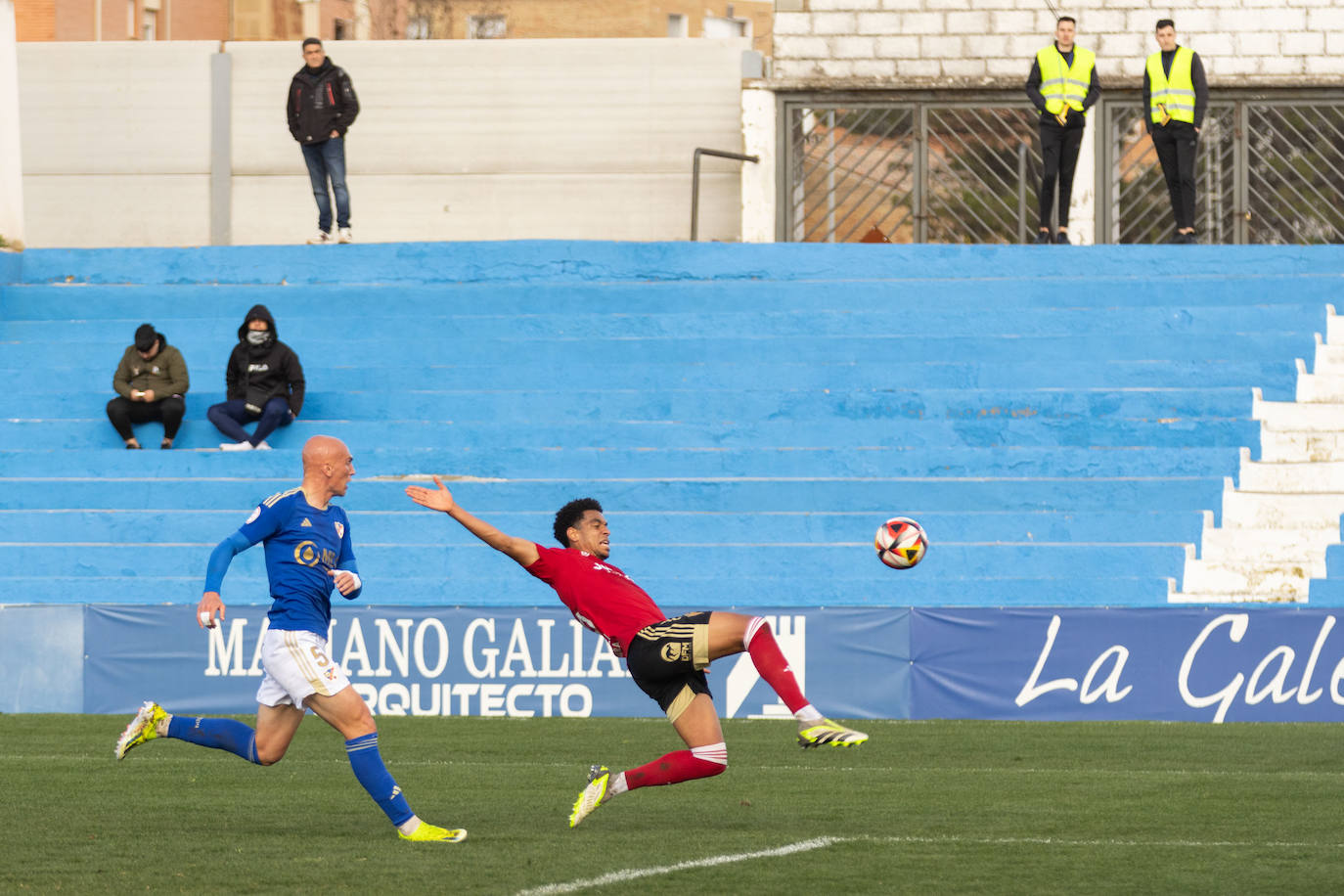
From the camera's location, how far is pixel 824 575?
631 inches

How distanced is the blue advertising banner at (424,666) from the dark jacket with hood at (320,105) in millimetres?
7781

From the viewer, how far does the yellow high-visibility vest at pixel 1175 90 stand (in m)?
19.9

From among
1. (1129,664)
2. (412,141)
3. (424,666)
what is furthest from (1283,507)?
(412,141)

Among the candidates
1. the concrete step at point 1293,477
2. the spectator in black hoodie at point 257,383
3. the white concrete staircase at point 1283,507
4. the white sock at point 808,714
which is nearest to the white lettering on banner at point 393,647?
the spectator in black hoodie at point 257,383

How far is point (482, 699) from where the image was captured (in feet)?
46.1

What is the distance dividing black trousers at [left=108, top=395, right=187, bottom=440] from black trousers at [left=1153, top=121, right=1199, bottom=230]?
34.4ft

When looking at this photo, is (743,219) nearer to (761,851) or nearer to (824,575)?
(824,575)

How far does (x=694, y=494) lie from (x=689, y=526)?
0.57m

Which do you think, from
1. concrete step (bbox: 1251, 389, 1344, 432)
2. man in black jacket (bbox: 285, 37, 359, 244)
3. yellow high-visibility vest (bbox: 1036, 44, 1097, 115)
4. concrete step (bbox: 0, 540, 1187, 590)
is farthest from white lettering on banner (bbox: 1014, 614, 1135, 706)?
man in black jacket (bbox: 285, 37, 359, 244)

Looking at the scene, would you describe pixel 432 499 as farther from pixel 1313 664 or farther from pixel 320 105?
pixel 320 105

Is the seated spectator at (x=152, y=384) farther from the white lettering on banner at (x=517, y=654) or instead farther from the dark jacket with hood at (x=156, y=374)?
the white lettering on banner at (x=517, y=654)

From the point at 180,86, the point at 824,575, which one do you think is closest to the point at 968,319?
the point at 824,575

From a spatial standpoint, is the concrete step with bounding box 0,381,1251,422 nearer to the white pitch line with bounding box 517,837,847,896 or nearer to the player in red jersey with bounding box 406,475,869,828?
the player in red jersey with bounding box 406,475,869,828

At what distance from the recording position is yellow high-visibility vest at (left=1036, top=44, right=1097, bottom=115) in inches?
786
